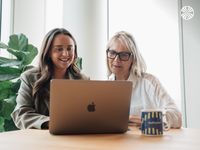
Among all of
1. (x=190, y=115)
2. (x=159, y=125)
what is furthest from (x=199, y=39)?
(x=159, y=125)

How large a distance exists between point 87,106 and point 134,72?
2.76 ft

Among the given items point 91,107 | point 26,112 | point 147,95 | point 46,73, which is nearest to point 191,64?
point 147,95

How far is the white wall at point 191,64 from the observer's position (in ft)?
9.37

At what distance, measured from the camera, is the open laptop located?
111cm

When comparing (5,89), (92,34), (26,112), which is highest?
(92,34)

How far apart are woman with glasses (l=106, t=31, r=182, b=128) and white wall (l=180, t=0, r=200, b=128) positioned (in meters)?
1.14

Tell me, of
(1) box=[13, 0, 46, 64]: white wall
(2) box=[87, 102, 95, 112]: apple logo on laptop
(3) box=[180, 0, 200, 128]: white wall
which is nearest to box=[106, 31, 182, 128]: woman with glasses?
(2) box=[87, 102, 95, 112]: apple logo on laptop

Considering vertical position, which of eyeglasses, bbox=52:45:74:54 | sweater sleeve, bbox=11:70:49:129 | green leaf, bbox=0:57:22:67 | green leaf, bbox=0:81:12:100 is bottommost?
sweater sleeve, bbox=11:70:49:129

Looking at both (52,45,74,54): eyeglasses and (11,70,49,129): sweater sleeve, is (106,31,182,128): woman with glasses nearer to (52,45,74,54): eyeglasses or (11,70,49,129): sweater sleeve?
(52,45,74,54): eyeglasses

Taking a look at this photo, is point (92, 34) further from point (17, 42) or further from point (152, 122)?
point (152, 122)

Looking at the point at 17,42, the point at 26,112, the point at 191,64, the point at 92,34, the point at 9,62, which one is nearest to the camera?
the point at 26,112

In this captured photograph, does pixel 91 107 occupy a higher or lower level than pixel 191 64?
lower

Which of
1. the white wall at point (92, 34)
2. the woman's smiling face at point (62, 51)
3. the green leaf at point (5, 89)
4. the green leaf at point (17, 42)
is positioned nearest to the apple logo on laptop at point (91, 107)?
the woman's smiling face at point (62, 51)

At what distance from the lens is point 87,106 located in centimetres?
113
